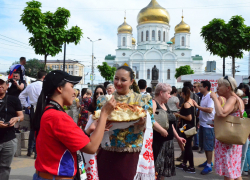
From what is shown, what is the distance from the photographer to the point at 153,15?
66.1 m

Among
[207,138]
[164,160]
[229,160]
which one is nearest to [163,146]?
[164,160]

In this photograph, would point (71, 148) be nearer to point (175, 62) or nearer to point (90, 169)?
point (90, 169)

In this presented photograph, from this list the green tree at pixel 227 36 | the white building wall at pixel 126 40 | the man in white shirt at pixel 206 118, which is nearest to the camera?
the man in white shirt at pixel 206 118

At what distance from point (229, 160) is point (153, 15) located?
66.1 m

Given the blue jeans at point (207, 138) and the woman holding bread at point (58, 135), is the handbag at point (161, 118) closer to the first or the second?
the woman holding bread at point (58, 135)

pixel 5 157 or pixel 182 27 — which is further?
pixel 182 27

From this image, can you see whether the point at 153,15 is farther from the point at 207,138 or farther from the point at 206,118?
the point at 207,138

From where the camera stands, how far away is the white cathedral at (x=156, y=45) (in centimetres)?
6706

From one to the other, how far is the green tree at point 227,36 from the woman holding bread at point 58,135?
13991 millimetres

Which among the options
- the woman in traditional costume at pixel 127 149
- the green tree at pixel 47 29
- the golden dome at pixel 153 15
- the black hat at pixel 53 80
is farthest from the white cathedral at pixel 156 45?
the black hat at pixel 53 80

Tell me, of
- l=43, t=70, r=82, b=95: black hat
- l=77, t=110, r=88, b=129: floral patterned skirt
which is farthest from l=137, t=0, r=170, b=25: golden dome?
l=43, t=70, r=82, b=95: black hat

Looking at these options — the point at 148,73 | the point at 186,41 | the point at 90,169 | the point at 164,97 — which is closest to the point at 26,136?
the point at 164,97

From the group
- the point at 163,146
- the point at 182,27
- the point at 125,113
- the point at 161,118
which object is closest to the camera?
the point at 125,113

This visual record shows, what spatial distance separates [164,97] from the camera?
13.1 ft
